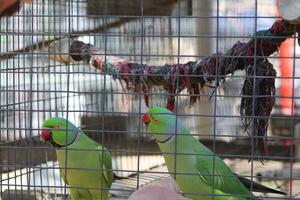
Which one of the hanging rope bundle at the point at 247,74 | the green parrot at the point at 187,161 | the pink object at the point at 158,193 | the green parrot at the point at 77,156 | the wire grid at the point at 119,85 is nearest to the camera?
the pink object at the point at 158,193

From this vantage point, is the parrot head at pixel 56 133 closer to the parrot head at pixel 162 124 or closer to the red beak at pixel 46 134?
the red beak at pixel 46 134

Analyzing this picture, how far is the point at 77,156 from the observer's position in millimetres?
1614

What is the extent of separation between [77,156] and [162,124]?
0.93 feet

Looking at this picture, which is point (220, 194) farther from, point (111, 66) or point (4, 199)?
point (4, 199)

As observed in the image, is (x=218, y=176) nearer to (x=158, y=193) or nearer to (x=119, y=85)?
(x=158, y=193)

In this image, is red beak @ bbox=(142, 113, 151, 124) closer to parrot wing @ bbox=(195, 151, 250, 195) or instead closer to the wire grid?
parrot wing @ bbox=(195, 151, 250, 195)

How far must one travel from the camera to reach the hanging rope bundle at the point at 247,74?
53.5 inches

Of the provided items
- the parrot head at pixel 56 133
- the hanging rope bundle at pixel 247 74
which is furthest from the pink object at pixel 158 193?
the parrot head at pixel 56 133

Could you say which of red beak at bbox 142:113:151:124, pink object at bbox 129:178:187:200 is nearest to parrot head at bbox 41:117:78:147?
red beak at bbox 142:113:151:124

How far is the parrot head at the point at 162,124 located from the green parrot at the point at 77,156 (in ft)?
0.50

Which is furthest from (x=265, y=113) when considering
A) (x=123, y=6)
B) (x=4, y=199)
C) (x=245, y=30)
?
(x=245, y=30)

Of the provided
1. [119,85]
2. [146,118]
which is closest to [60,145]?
[146,118]

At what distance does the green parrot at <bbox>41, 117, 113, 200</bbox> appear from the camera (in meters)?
1.58

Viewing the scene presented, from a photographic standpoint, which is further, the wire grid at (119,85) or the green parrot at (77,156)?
the wire grid at (119,85)
